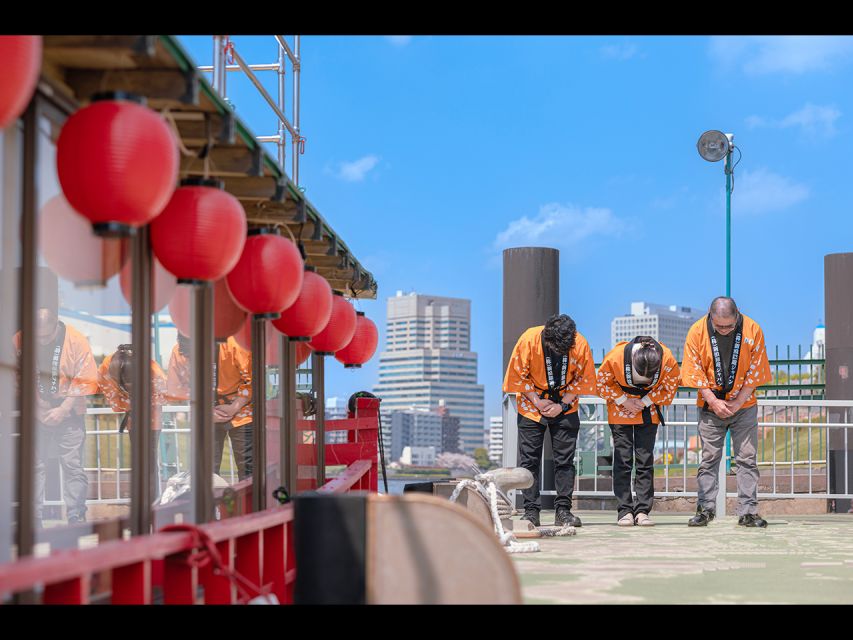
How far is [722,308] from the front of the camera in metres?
9.58

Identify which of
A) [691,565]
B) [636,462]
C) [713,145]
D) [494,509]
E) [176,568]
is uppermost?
[713,145]

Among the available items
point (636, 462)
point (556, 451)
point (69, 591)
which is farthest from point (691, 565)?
point (69, 591)

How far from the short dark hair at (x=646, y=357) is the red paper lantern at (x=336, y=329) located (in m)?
2.45

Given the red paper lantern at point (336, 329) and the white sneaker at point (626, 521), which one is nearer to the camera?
the red paper lantern at point (336, 329)

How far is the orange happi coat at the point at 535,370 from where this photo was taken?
9414 mm

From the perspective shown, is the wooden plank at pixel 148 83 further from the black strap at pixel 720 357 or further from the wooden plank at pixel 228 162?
the black strap at pixel 720 357

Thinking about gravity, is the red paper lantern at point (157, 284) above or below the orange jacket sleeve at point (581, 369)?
above

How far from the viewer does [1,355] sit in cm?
387

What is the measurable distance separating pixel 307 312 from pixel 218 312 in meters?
1.22

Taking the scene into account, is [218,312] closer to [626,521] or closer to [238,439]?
[238,439]

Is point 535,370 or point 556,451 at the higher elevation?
point 535,370

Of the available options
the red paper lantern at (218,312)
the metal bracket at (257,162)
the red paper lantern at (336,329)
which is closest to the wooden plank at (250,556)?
the red paper lantern at (218,312)

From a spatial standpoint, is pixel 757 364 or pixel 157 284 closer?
pixel 157 284

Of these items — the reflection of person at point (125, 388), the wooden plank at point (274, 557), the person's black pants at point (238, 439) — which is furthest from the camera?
the person's black pants at point (238, 439)
